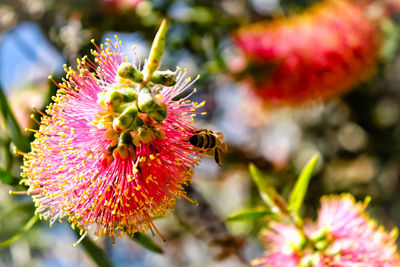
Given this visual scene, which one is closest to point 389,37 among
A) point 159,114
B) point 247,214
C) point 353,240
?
point 353,240

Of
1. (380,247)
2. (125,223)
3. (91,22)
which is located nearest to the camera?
(125,223)

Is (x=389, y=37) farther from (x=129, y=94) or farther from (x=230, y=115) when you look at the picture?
(x=129, y=94)

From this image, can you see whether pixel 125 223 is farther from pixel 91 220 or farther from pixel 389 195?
pixel 389 195

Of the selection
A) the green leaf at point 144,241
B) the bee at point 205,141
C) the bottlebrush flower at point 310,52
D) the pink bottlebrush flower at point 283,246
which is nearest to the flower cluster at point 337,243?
the pink bottlebrush flower at point 283,246

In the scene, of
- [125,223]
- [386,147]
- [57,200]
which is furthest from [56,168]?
[386,147]

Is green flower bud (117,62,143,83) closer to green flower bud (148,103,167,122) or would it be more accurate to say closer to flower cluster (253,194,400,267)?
green flower bud (148,103,167,122)

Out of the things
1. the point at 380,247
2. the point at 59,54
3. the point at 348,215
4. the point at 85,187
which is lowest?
the point at 380,247

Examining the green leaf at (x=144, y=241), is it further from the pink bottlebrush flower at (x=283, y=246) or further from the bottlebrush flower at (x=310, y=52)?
the bottlebrush flower at (x=310, y=52)

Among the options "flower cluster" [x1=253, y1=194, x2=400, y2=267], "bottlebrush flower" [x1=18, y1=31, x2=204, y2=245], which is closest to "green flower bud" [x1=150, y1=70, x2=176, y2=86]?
"bottlebrush flower" [x1=18, y1=31, x2=204, y2=245]
